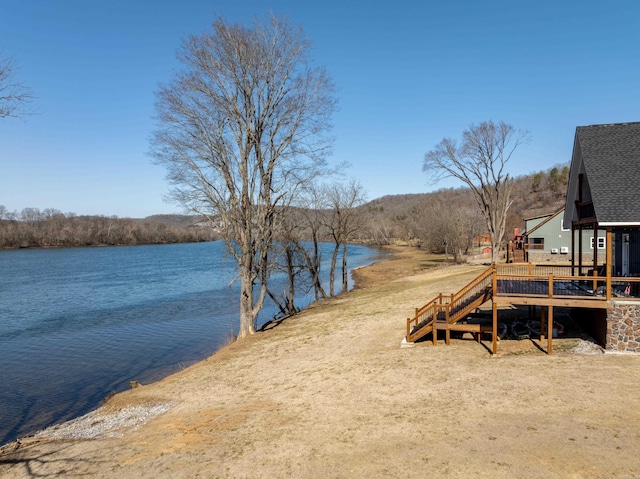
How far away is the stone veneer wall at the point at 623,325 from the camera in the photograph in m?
13.0

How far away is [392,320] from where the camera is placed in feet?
70.0

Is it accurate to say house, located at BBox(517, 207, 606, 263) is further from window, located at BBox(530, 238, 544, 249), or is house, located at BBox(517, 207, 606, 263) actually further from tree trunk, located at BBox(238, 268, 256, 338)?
tree trunk, located at BBox(238, 268, 256, 338)

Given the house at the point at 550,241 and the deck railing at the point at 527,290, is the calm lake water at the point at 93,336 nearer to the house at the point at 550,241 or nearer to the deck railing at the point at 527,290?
the deck railing at the point at 527,290

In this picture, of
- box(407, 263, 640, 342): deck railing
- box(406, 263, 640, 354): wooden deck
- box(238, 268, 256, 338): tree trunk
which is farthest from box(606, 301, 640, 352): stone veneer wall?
box(238, 268, 256, 338): tree trunk

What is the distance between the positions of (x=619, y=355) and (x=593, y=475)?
733 centimetres

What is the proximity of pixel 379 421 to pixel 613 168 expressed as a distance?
11.7m

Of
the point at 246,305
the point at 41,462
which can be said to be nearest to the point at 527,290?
the point at 246,305

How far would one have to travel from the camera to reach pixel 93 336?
26.0m

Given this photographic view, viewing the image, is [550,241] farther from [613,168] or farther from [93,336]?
[93,336]

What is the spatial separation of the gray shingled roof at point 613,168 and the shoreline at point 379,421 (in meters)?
4.43

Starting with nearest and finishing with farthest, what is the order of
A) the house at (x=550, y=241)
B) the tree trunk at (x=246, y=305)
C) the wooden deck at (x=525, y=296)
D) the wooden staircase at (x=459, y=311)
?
the wooden deck at (x=525, y=296), the wooden staircase at (x=459, y=311), the tree trunk at (x=246, y=305), the house at (x=550, y=241)

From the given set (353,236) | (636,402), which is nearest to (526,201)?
(353,236)

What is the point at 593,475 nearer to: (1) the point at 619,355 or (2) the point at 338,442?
(2) the point at 338,442

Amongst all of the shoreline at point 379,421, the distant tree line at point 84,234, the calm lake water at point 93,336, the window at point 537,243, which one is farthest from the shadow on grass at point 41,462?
the distant tree line at point 84,234
